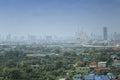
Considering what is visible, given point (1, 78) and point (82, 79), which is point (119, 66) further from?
point (1, 78)

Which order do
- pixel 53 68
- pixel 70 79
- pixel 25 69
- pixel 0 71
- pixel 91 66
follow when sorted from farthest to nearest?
pixel 91 66 → pixel 53 68 → pixel 25 69 → pixel 0 71 → pixel 70 79

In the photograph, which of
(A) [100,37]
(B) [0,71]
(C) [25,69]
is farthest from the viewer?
(A) [100,37]

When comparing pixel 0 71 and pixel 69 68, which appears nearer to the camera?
pixel 0 71

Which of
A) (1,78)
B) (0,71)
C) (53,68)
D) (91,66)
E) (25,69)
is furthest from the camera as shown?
(91,66)

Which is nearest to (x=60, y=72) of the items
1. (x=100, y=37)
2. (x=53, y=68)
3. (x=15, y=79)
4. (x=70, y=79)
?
(x=53, y=68)

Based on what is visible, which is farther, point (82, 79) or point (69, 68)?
point (69, 68)

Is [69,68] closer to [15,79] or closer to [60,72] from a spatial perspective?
[60,72]

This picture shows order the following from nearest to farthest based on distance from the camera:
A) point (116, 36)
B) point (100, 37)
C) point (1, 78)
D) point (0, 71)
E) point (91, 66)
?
point (1, 78), point (0, 71), point (91, 66), point (116, 36), point (100, 37)

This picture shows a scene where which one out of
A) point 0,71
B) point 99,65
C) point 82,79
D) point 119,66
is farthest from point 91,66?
point 0,71

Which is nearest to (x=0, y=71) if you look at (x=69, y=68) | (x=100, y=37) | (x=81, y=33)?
(x=69, y=68)
